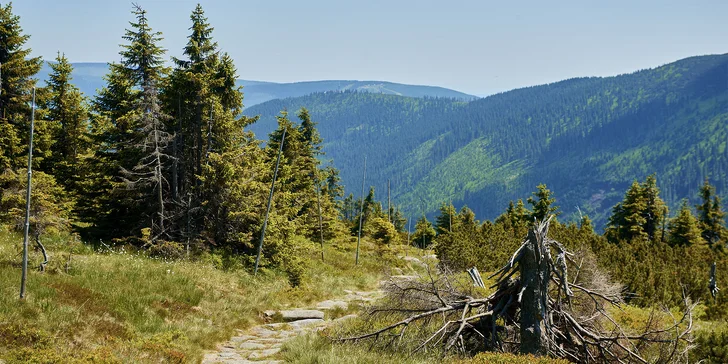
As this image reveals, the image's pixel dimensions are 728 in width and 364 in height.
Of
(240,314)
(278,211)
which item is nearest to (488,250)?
Answer: (278,211)

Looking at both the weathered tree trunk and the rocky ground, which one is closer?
the weathered tree trunk

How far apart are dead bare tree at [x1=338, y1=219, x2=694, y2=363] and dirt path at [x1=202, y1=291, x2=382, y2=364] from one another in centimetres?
227

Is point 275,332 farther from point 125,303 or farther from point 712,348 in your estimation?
point 712,348

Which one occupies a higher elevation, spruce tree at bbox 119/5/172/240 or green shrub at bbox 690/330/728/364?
spruce tree at bbox 119/5/172/240

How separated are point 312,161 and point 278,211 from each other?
39.8 ft

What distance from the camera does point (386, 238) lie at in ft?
119

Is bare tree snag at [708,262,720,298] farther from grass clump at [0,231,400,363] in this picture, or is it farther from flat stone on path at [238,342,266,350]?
flat stone on path at [238,342,266,350]

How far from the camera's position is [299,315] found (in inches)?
591

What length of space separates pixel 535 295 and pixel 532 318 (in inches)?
16.6

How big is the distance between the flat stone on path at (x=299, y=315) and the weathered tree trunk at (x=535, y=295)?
337 inches

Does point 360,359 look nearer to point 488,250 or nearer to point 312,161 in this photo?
point 488,250

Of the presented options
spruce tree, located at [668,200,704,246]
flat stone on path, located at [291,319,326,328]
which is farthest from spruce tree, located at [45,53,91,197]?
spruce tree, located at [668,200,704,246]

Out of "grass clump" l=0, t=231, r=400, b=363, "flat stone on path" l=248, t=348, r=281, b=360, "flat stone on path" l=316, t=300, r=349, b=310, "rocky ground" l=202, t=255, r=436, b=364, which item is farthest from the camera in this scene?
"flat stone on path" l=316, t=300, r=349, b=310

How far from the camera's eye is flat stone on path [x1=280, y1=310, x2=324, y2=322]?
14891mm
